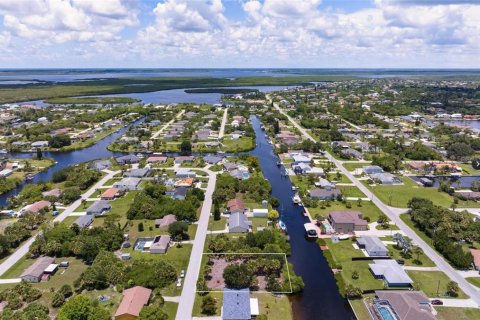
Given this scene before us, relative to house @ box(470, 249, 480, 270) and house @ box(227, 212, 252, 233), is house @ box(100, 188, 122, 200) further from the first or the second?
house @ box(470, 249, 480, 270)

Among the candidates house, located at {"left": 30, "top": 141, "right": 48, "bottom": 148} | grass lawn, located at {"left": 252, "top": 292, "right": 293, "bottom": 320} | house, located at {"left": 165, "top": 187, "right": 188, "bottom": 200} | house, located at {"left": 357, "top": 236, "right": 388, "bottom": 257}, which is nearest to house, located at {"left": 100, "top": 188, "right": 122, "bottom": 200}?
house, located at {"left": 165, "top": 187, "right": 188, "bottom": 200}

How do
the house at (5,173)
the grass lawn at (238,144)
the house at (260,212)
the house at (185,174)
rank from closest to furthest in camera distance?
the house at (260,212) < the house at (185,174) < the house at (5,173) < the grass lawn at (238,144)

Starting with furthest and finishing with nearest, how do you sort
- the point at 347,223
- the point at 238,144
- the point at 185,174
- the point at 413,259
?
1. the point at 238,144
2. the point at 185,174
3. the point at 347,223
4. the point at 413,259

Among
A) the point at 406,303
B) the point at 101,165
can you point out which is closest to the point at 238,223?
the point at 406,303

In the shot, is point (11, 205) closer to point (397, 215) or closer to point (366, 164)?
point (397, 215)

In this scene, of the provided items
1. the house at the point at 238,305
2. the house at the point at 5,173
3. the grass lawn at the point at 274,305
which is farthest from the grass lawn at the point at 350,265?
the house at the point at 5,173

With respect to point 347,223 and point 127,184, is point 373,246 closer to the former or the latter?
point 347,223

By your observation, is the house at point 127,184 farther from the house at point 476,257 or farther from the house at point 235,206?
the house at point 476,257
